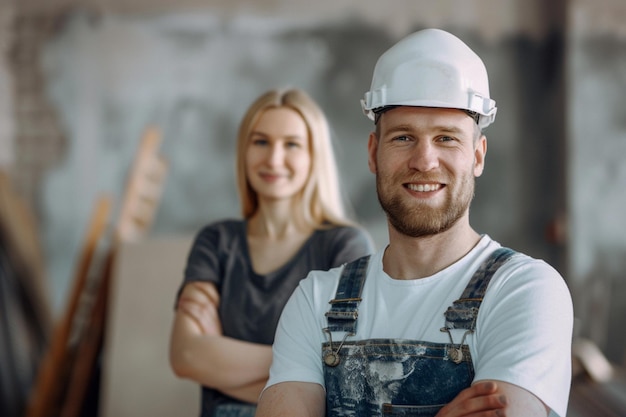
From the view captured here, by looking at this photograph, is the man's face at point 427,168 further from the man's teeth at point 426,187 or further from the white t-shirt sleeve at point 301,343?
the white t-shirt sleeve at point 301,343

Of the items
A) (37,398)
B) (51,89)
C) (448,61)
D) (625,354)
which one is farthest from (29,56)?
(448,61)

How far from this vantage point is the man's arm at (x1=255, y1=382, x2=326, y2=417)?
81.2 inches

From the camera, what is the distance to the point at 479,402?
1.80 metres

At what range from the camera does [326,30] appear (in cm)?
671

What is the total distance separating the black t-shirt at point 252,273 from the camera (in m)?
2.91

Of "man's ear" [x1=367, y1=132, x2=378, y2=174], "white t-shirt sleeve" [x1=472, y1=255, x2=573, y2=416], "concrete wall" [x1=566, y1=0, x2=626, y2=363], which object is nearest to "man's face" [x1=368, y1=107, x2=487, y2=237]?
"man's ear" [x1=367, y1=132, x2=378, y2=174]

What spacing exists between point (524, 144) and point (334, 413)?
16.1 ft

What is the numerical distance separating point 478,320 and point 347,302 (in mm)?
347

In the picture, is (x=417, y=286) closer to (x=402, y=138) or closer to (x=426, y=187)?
(x=426, y=187)

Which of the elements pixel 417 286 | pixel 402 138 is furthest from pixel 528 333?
pixel 402 138

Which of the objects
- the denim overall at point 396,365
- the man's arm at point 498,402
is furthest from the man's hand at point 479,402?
the denim overall at point 396,365

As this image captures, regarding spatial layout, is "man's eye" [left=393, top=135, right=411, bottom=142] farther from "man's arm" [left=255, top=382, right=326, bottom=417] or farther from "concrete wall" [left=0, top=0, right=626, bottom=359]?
"concrete wall" [left=0, top=0, right=626, bottom=359]

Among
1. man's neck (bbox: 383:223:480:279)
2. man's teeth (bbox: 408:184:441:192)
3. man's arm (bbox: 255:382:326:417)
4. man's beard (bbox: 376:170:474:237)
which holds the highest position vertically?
man's teeth (bbox: 408:184:441:192)

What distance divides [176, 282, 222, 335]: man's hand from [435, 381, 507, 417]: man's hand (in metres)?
1.25
